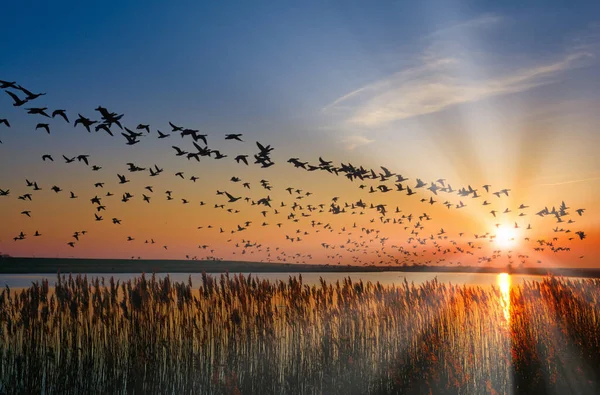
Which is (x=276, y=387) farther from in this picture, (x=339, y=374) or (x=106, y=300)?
(x=106, y=300)

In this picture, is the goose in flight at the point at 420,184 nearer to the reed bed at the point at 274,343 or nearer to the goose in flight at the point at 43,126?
the reed bed at the point at 274,343

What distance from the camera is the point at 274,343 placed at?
13961 millimetres

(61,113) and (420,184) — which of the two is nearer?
(61,113)

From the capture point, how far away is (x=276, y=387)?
12.3 meters

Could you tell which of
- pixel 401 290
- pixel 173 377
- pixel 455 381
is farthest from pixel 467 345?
pixel 173 377

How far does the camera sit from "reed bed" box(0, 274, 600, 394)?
1209 cm

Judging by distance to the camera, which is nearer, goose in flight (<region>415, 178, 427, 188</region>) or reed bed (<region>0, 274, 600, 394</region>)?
reed bed (<region>0, 274, 600, 394</region>)

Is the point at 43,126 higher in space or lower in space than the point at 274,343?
higher

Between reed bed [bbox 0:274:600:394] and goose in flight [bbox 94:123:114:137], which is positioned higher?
goose in flight [bbox 94:123:114:137]

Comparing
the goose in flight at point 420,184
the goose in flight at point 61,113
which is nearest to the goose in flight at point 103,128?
the goose in flight at point 61,113

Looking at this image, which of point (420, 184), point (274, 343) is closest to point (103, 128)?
point (274, 343)

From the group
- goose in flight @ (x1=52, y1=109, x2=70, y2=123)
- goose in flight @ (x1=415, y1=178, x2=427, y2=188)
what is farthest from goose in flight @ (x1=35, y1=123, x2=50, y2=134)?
goose in flight @ (x1=415, y1=178, x2=427, y2=188)

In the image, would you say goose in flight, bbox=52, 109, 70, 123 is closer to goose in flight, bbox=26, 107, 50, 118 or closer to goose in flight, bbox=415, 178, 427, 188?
goose in flight, bbox=26, 107, 50, 118

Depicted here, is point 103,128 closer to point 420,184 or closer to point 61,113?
point 61,113
